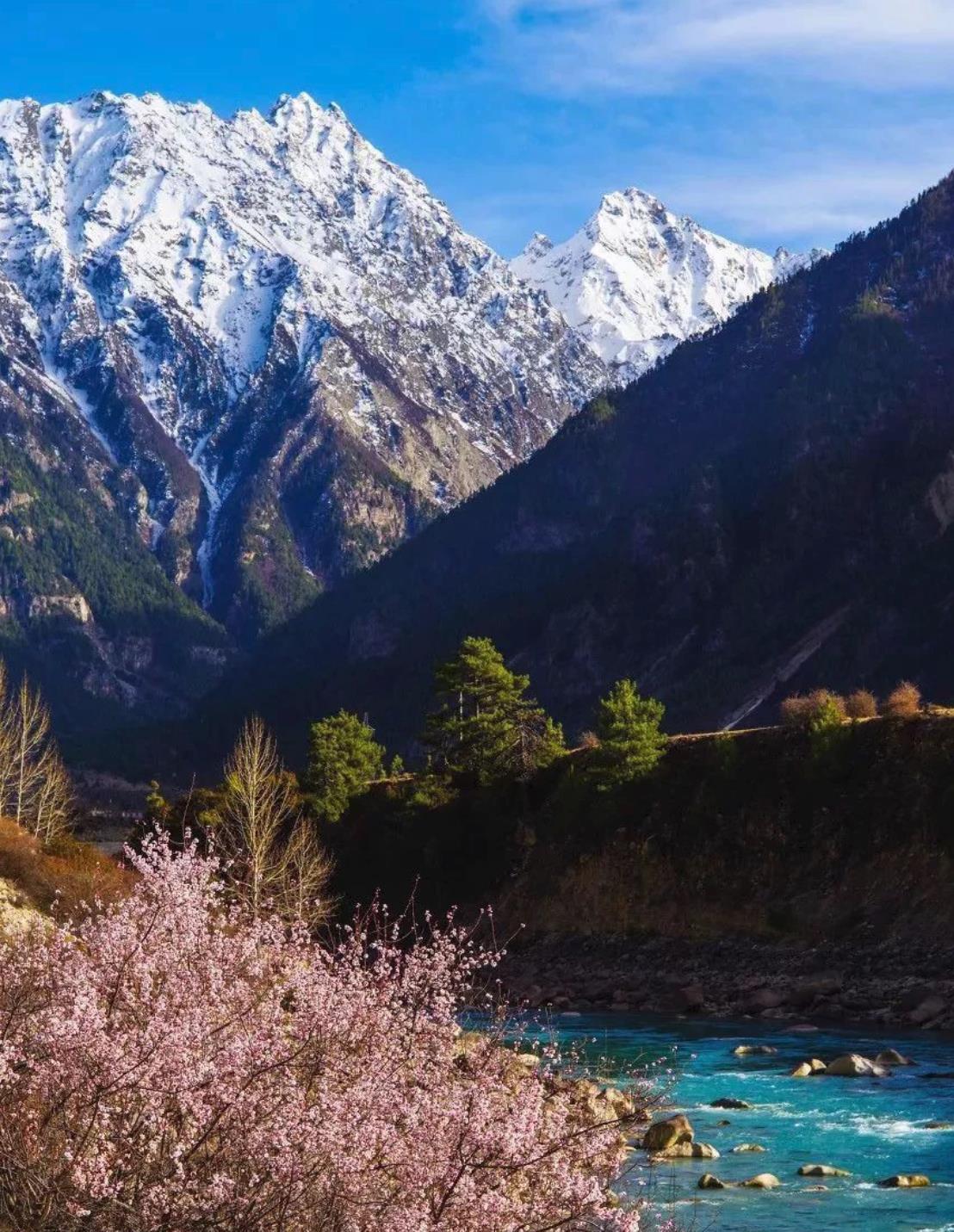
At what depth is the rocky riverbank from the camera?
222 feet

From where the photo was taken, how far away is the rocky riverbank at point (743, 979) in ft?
222

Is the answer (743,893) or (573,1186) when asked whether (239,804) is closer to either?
(743,893)

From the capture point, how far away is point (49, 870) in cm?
5500

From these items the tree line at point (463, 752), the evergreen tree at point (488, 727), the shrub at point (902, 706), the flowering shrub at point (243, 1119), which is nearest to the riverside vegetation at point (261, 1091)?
the flowering shrub at point (243, 1119)

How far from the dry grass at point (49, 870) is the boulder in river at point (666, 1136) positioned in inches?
710

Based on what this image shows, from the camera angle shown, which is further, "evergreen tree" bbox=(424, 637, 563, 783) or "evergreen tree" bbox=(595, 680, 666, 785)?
"evergreen tree" bbox=(424, 637, 563, 783)

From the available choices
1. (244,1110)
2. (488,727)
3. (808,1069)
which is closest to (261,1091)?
(244,1110)

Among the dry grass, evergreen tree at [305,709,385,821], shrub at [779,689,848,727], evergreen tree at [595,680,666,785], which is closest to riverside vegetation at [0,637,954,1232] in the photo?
the dry grass

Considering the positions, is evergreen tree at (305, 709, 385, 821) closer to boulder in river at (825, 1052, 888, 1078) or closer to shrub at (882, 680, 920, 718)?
shrub at (882, 680, 920, 718)

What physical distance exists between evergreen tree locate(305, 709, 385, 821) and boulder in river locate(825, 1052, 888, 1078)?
213 feet

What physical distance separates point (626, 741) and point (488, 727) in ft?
43.0

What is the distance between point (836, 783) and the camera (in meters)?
88.6

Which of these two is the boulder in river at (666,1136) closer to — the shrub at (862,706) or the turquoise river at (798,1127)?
the turquoise river at (798,1127)

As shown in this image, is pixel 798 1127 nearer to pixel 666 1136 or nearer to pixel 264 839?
pixel 666 1136
